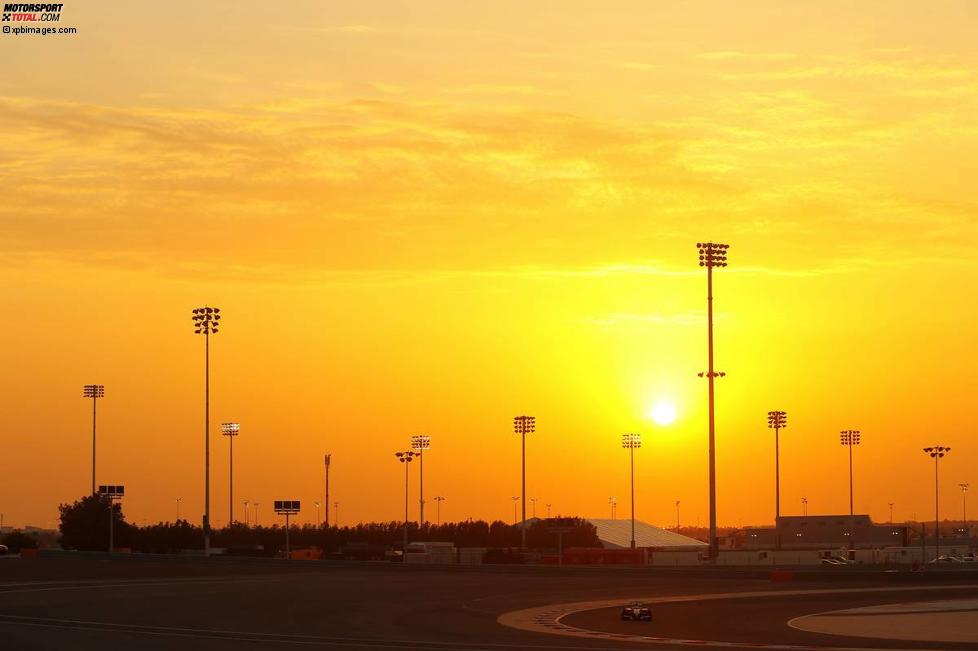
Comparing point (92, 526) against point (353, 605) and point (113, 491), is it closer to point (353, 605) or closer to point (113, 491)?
point (113, 491)

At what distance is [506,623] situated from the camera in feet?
158

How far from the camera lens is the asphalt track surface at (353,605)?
130 ft

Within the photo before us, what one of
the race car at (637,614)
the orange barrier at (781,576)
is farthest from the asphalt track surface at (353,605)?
the orange barrier at (781,576)

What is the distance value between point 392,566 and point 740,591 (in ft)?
98.8

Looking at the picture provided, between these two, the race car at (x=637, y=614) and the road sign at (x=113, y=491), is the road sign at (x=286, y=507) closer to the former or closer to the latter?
the road sign at (x=113, y=491)

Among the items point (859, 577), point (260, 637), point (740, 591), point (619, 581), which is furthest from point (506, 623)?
point (859, 577)

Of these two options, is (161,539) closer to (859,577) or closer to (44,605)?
(859,577)

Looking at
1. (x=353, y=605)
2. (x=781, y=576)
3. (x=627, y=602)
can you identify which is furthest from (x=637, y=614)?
(x=781, y=576)

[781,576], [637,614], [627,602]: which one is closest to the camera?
[637,614]

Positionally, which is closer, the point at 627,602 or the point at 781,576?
the point at 627,602

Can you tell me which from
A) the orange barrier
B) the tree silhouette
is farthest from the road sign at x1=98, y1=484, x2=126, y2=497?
the orange barrier

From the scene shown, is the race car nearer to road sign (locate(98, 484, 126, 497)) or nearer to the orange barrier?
the orange barrier

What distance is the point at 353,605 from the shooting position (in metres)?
54.9

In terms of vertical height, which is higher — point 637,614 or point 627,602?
point 637,614
